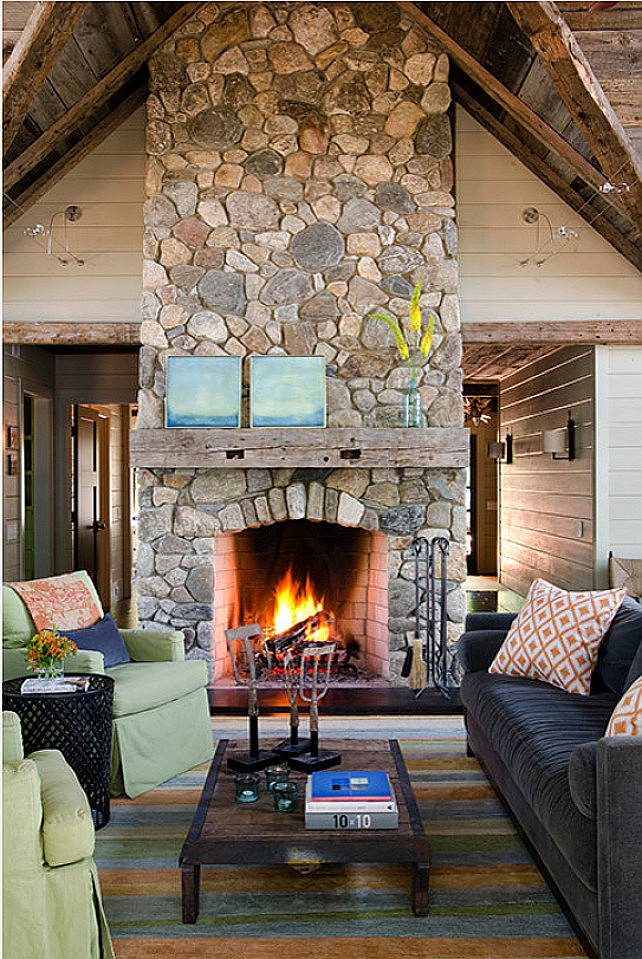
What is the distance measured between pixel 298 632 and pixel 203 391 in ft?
5.57

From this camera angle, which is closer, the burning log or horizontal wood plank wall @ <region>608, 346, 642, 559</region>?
the burning log

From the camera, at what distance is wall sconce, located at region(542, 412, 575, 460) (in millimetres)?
6355

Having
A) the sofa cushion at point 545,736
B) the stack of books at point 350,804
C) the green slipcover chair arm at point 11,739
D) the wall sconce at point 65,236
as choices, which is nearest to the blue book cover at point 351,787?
the stack of books at point 350,804

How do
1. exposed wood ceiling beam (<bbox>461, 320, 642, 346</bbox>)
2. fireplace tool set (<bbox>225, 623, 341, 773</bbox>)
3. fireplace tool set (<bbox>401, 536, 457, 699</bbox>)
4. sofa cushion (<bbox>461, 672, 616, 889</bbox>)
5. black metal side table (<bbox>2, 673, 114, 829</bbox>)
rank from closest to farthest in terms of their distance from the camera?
sofa cushion (<bbox>461, 672, 616, 889</bbox>)
fireplace tool set (<bbox>225, 623, 341, 773</bbox>)
black metal side table (<bbox>2, 673, 114, 829</bbox>)
fireplace tool set (<bbox>401, 536, 457, 699</bbox>)
exposed wood ceiling beam (<bbox>461, 320, 642, 346</bbox>)

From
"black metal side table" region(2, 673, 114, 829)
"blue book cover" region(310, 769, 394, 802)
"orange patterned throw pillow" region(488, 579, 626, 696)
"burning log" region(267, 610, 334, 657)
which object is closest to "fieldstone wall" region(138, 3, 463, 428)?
"burning log" region(267, 610, 334, 657)

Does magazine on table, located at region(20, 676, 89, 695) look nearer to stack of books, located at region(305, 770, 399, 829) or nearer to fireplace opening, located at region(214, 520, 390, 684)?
stack of books, located at region(305, 770, 399, 829)

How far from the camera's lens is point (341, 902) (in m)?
2.64

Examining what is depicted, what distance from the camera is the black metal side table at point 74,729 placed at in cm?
315

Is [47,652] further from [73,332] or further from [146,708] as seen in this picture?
[73,332]

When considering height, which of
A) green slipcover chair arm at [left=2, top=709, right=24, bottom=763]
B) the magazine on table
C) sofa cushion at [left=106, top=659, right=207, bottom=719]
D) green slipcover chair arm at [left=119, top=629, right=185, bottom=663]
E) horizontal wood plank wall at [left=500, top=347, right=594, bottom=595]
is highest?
horizontal wood plank wall at [left=500, top=347, right=594, bottom=595]

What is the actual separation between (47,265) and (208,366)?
1.40 m

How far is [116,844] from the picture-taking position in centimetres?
307

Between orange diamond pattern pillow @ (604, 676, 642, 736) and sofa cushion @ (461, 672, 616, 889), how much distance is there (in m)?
Answer: 0.21

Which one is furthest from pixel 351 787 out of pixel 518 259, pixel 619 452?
pixel 518 259
